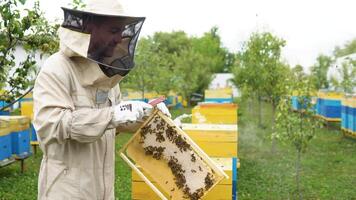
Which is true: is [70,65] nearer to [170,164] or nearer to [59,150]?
[59,150]

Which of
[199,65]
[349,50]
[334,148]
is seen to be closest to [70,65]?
[334,148]

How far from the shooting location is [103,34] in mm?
2355

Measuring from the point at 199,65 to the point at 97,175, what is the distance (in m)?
24.8

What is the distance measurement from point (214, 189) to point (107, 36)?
2.03 m

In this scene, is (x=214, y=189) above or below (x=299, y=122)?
below

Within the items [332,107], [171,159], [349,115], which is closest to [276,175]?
[349,115]

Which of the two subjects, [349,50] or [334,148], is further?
[349,50]

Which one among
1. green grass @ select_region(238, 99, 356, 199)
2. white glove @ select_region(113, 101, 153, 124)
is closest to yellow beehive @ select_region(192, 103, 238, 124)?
green grass @ select_region(238, 99, 356, 199)

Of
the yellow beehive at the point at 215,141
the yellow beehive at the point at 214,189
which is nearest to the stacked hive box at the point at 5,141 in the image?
the yellow beehive at the point at 215,141

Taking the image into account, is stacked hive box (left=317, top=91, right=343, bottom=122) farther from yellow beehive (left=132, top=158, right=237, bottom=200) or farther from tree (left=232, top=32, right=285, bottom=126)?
yellow beehive (left=132, top=158, right=237, bottom=200)

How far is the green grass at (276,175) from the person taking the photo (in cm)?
661

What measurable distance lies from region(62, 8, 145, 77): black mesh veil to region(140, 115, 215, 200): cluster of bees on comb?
49 centimetres

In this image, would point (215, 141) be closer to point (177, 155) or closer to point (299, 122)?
point (299, 122)

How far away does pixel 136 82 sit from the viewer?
47.9ft
